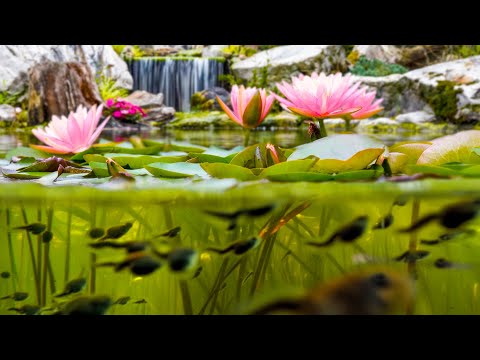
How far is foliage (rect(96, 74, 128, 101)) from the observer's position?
4.34m

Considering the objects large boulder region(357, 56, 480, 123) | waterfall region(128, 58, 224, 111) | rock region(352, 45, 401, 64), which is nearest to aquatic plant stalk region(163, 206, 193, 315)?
large boulder region(357, 56, 480, 123)

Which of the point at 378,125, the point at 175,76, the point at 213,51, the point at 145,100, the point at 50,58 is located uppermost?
the point at 213,51

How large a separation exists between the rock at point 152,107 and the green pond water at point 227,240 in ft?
11.6

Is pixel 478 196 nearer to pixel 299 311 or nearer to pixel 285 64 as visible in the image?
pixel 299 311

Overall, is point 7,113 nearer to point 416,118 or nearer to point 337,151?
point 416,118

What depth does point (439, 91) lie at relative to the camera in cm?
385

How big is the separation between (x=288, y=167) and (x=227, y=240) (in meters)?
0.09

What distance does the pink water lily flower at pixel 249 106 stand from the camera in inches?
19.0

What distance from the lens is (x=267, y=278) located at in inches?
11.4

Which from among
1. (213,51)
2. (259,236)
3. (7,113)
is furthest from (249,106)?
(213,51)

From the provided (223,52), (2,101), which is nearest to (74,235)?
(2,101)

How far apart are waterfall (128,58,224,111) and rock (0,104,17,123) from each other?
57.7 inches

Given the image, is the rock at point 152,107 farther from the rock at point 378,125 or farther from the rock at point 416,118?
the rock at point 416,118

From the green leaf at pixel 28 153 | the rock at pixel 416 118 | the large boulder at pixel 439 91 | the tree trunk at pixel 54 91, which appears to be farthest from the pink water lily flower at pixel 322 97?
the large boulder at pixel 439 91
